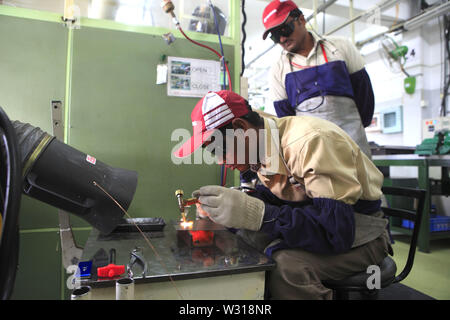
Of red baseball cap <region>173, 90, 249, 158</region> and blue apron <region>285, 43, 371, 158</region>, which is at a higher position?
blue apron <region>285, 43, 371, 158</region>

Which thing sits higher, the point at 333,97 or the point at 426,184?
the point at 333,97

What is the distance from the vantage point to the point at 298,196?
39.1 inches

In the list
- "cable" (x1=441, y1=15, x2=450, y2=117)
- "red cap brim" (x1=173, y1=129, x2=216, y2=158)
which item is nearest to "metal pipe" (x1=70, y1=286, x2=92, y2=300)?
"red cap brim" (x1=173, y1=129, x2=216, y2=158)

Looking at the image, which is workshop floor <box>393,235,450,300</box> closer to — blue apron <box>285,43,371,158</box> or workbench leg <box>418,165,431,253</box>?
workbench leg <box>418,165,431,253</box>

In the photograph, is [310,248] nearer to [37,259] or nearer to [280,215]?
[280,215]

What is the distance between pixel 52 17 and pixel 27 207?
2.55 ft

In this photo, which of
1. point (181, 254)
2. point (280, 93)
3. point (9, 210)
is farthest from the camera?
point (280, 93)

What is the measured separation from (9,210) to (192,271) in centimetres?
37

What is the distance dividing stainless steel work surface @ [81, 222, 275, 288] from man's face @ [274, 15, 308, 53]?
0.99m

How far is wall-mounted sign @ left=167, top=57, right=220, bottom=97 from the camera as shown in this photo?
1344 mm

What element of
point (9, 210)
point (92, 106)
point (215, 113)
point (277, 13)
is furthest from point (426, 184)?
point (9, 210)

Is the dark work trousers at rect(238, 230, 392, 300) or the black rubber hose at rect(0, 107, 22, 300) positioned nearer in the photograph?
the black rubber hose at rect(0, 107, 22, 300)

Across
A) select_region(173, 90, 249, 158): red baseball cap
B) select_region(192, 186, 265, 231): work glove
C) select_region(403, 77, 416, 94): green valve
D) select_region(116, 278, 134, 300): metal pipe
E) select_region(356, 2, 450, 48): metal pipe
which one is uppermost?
select_region(356, 2, 450, 48): metal pipe

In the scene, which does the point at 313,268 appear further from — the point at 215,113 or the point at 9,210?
the point at 9,210
